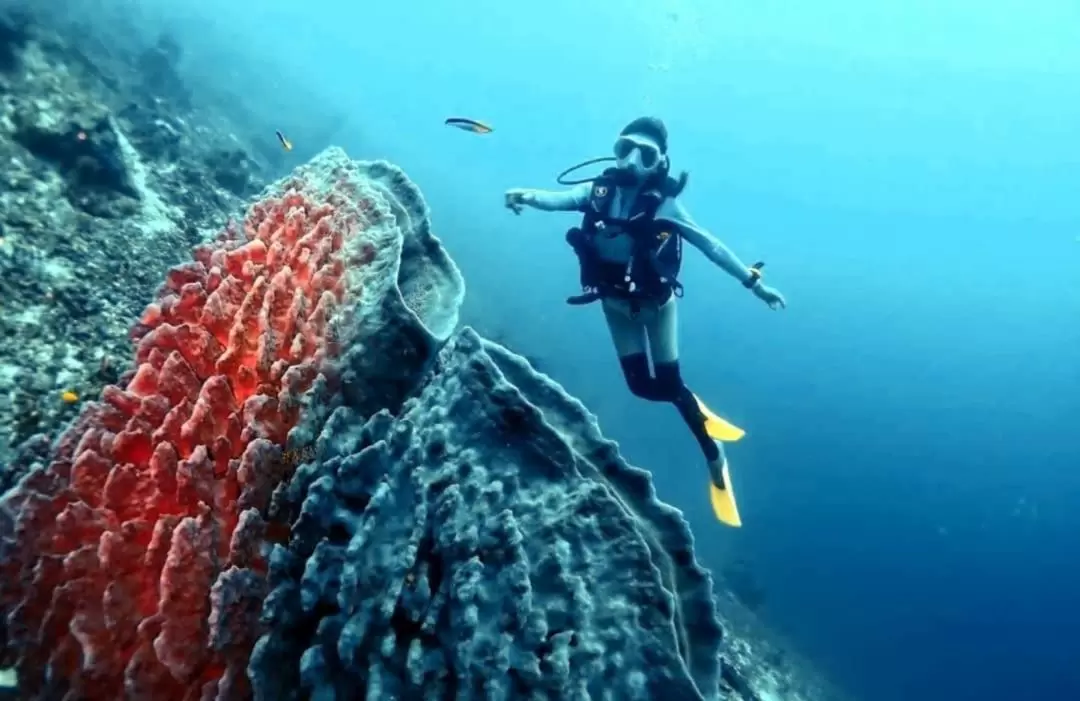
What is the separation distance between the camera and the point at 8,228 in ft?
14.1

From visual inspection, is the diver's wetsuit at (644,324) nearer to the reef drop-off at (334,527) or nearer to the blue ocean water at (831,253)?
the reef drop-off at (334,527)

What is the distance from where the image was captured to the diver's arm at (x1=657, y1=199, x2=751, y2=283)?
5.62m

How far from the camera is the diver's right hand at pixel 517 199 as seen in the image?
5871 mm

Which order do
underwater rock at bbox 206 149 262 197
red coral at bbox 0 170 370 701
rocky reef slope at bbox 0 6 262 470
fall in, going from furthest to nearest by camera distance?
1. underwater rock at bbox 206 149 262 197
2. rocky reef slope at bbox 0 6 262 470
3. red coral at bbox 0 170 370 701

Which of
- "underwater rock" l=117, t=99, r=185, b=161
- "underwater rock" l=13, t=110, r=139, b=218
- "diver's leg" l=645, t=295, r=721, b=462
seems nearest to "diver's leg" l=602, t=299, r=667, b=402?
"diver's leg" l=645, t=295, r=721, b=462

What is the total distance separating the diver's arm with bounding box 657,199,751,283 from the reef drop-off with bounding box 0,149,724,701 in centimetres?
355

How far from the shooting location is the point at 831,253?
126m

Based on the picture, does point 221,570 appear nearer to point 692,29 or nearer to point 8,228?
point 8,228

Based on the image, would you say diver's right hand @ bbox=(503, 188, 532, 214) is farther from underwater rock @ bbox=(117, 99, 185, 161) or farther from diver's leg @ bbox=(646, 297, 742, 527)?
underwater rock @ bbox=(117, 99, 185, 161)

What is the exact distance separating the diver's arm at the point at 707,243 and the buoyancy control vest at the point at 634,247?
0.29 ft

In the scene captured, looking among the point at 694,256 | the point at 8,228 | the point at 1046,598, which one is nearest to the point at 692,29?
the point at 694,256

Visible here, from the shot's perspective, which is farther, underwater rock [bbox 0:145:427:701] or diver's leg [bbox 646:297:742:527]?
diver's leg [bbox 646:297:742:527]

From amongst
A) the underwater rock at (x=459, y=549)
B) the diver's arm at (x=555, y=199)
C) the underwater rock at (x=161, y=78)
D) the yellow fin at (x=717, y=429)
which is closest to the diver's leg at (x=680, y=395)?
the yellow fin at (x=717, y=429)

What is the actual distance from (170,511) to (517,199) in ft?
15.3
